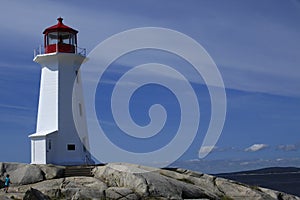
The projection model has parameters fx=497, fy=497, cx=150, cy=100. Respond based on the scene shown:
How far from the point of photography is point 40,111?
30.6 m

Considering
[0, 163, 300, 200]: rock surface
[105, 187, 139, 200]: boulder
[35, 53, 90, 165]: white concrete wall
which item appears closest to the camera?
[105, 187, 139, 200]: boulder

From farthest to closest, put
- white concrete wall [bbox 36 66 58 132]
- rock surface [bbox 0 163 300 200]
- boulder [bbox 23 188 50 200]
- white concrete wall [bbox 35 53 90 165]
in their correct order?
white concrete wall [bbox 36 66 58 132] < white concrete wall [bbox 35 53 90 165] < rock surface [bbox 0 163 300 200] < boulder [bbox 23 188 50 200]

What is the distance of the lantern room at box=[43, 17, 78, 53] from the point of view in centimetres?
3078

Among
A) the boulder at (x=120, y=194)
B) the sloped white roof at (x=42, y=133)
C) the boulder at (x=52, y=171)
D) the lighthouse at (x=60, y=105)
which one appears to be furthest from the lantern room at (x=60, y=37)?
the boulder at (x=120, y=194)

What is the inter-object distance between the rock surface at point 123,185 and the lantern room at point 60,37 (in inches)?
308

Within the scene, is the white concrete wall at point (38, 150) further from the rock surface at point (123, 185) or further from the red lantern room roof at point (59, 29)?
the red lantern room roof at point (59, 29)

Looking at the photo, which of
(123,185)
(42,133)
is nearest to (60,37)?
(42,133)

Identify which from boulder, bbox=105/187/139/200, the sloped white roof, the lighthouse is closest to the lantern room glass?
the lighthouse

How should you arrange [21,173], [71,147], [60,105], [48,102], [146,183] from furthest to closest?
1. [48,102]
2. [71,147]
3. [60,105]
4. [21,173]
5. [146,183]

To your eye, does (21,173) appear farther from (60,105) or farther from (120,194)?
(120,194)

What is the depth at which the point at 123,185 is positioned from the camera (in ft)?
80.9

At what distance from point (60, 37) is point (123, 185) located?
11396 millimetres

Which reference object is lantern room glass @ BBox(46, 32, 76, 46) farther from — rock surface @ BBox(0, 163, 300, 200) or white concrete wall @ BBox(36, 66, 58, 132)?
rock surface @ BBox(0, 163, 300, 200)

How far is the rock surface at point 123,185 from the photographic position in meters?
23.5
